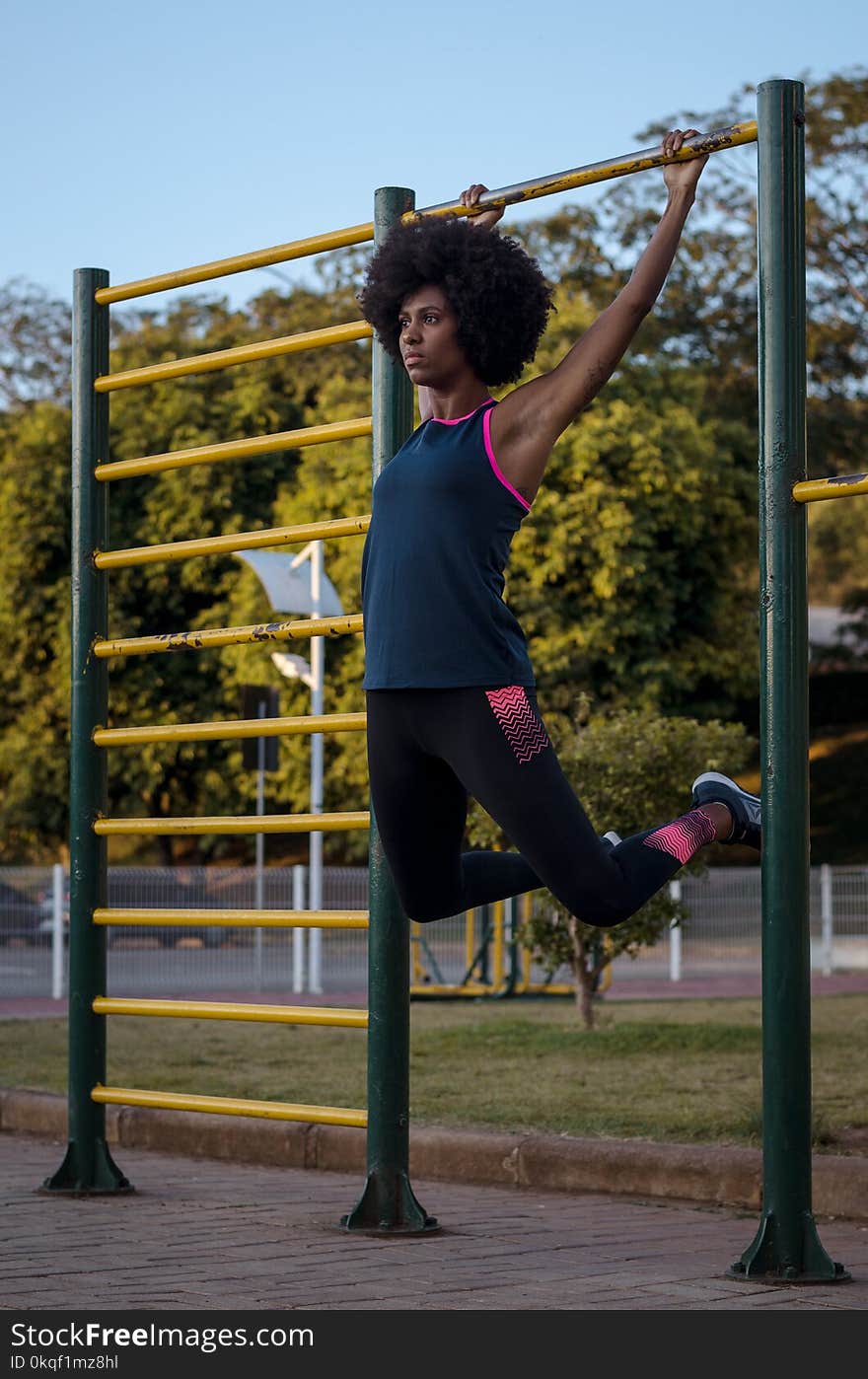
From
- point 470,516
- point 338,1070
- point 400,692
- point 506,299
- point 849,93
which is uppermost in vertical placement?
point 849,93

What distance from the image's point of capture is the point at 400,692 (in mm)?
4004

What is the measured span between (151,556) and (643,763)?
22.9ft

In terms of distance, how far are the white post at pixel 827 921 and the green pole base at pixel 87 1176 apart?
61.0 ft

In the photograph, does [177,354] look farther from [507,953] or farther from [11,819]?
[507,953]

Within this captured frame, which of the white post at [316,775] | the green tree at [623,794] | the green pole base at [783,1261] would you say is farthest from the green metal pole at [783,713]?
the white post at [316,775]

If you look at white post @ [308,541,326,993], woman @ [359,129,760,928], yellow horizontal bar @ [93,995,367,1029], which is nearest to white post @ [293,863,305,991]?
white post @ [308,541,326,993]

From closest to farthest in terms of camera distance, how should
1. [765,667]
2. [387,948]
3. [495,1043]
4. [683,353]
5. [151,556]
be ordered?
[765,667] → [387,948] → [151,556] → [495,1043] → [683,353]

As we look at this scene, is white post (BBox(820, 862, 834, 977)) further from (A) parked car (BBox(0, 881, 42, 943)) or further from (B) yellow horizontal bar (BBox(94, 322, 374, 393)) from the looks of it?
(B) yellow horizontal bar (BBox(94, 322, 374, 393))

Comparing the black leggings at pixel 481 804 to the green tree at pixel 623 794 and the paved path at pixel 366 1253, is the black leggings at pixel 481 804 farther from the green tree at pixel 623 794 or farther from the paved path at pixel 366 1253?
the green tree at pixel 623 794

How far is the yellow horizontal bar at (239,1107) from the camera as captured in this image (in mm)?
5586

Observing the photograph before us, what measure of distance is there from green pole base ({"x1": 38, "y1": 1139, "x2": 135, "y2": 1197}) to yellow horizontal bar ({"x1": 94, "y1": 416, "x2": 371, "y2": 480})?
88.4 inches

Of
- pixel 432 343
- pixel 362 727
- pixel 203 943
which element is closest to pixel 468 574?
pixel 432 343

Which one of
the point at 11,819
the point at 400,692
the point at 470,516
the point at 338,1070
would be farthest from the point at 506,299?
the point at 11,819

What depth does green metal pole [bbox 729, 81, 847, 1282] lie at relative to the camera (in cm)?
473
